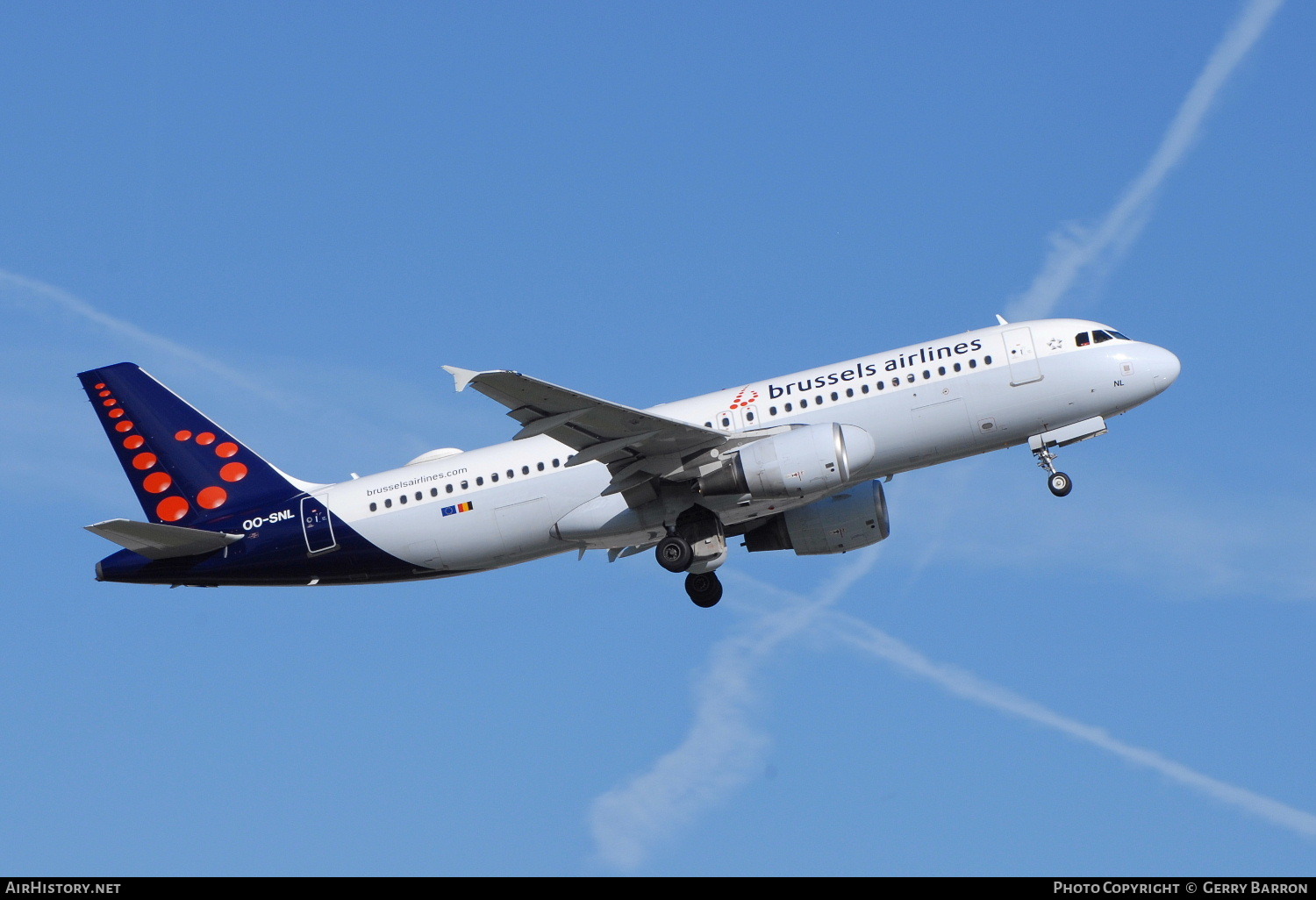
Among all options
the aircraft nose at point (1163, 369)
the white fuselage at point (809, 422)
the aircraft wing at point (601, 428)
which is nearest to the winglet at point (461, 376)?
the aircraft wing at point (601, 428)

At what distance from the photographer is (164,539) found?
3978cm

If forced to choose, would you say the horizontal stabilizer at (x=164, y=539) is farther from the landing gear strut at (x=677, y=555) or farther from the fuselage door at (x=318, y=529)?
the landing gear strut at (x=677, y=555)

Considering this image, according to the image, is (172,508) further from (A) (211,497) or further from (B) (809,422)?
(B) (809,422)

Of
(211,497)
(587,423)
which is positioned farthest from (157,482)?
(587,423)

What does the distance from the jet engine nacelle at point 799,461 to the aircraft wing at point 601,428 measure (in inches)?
37.1

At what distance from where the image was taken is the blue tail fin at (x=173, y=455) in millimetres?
42156

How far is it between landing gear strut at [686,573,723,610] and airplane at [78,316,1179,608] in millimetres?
57

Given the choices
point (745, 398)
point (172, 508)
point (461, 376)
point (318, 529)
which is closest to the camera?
point (461, 376)

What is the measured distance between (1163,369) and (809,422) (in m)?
9.45

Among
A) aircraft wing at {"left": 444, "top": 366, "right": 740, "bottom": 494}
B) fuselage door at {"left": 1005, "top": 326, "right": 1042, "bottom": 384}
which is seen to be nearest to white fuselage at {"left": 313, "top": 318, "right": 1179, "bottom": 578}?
fuselage door at {"left": 1005, "top": 326, "right": 1042, "bottom": 384}

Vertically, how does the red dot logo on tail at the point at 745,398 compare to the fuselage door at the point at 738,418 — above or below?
above
